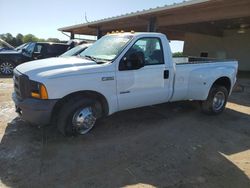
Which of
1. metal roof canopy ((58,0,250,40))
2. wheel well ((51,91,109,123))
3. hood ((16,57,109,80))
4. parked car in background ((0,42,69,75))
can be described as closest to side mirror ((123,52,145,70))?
hood ((16,57,109,80))

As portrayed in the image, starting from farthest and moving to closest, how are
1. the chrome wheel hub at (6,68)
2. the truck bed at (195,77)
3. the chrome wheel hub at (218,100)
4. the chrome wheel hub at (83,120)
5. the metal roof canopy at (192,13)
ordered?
the chrome wheel hub at (6,68) → the metal roof canopy at (192,13) → the chrome wheel hub at (218,100) → the truck bed at (195,77) → the chrome wheel hub at (83,120)

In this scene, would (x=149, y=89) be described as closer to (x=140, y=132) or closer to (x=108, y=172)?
(x=140, y=132)

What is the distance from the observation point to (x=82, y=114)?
4918 millimetres

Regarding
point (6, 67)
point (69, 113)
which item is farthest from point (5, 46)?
point (69, 113)

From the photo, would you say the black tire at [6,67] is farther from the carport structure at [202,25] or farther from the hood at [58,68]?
the hood at [58,68]

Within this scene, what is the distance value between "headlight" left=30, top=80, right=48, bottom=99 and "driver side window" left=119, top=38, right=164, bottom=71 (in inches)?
57.6

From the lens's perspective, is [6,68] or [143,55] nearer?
[143,55]

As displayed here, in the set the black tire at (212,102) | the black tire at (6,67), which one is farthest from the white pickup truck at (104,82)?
the black tire at (6,67)

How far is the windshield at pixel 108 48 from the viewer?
5.31 meters

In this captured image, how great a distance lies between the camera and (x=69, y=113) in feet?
15.4

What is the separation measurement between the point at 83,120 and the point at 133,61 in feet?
4.75

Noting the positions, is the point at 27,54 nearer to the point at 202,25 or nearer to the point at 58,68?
the point at 58,68

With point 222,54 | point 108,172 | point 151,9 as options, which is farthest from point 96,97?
point 222,54

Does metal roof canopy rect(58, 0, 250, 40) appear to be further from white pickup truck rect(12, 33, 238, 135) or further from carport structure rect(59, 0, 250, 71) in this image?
white pickup truck rect(12, 33, 238, 135)
